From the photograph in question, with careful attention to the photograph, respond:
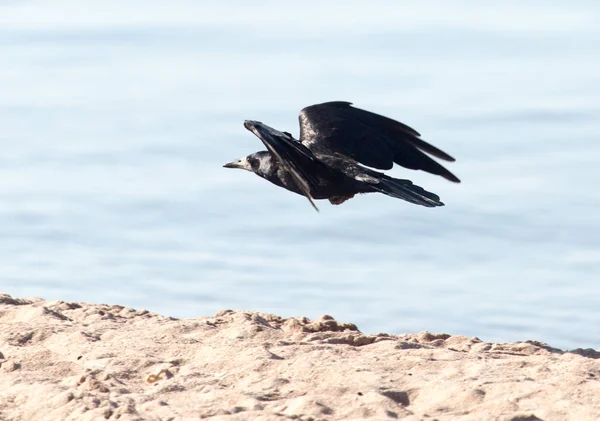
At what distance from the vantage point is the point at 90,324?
29.5 ft

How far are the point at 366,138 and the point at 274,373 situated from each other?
4.01 m

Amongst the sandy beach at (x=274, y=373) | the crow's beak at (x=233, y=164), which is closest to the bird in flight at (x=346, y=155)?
the crow's beak at (x=233, y=164)

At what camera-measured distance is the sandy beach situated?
6.29m

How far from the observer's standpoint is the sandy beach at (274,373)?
6.29 m

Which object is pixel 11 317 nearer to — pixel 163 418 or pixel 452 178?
pixel 163 418

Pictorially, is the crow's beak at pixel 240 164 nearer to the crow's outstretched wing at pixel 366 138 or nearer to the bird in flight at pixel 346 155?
the bird in flight at pixel 346 155

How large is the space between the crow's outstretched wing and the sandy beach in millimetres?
2180

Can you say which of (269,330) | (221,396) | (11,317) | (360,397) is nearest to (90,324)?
(11,317)

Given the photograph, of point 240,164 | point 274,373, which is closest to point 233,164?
point 240,164

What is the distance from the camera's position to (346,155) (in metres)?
10.4

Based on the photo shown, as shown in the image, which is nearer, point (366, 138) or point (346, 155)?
point (346, 155)

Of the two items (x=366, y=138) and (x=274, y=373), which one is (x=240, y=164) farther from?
(x=274, y=373)

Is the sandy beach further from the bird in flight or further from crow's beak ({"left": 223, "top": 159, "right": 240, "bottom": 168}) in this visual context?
crow's beak ({"left": 223, "top": 159, "right": 240, "bottom": 168})

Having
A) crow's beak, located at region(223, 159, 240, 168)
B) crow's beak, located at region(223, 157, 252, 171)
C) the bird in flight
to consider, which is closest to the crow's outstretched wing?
the bird in flight
